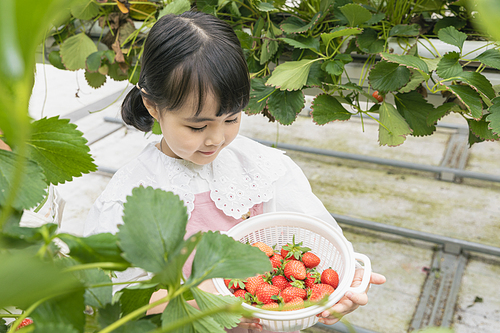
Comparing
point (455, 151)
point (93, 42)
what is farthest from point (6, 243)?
point (455, 151)

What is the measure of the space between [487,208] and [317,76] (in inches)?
54.1

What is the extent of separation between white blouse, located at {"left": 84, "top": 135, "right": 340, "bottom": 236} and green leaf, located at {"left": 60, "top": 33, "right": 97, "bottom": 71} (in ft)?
1.57

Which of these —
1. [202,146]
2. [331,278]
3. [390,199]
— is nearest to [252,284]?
[331,278]

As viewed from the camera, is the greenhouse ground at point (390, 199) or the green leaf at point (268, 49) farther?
the greenhouse ground at point (390, 199)

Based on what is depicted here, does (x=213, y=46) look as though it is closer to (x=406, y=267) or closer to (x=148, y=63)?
(x=148, y=63)

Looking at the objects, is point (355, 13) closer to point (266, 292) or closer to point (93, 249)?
point (266, 292)

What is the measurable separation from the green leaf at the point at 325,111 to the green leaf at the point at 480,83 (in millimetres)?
242

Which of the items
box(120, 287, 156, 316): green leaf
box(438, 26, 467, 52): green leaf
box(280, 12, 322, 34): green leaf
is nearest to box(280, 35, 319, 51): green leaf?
box(280, 12, 322, 34): green leaf

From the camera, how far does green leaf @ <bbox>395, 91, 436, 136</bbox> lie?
84 cm

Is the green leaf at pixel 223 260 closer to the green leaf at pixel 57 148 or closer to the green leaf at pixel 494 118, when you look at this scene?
the green leaf at pixel 57 148

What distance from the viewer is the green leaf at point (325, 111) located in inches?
34.3

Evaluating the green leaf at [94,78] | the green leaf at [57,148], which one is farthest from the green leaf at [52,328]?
the green leaf at [94,78]

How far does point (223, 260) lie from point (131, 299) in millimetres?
56

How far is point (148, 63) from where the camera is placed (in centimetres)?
67
